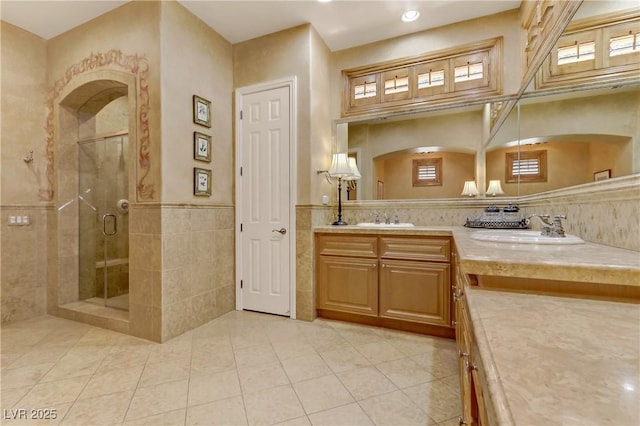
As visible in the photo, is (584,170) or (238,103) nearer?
(584,170)

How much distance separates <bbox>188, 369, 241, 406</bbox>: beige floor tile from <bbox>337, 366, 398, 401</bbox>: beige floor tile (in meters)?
0.68

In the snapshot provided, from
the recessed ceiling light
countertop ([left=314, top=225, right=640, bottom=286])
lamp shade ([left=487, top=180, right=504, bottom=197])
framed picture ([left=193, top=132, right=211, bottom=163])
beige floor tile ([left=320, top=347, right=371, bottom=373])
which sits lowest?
beige floor tile ([left=320, top=347, right=371, bottom=373])

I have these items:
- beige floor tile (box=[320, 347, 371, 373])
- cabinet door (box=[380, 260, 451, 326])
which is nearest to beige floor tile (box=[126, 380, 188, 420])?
beige floor tile (box=[320, 347, 371, 373])

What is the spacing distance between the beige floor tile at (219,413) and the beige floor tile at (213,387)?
0.05m

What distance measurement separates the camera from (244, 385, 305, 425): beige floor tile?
1491mm

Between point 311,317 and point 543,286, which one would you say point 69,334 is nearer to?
point 311,317

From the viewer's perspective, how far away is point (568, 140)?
1541 mm

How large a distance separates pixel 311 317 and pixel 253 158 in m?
1.76

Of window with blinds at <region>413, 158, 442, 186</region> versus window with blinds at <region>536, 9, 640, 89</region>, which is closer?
window with blinds at <region>536, 9, 640, 89</region>

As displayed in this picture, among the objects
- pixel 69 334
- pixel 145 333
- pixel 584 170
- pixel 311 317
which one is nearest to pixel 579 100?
pixel 584 170

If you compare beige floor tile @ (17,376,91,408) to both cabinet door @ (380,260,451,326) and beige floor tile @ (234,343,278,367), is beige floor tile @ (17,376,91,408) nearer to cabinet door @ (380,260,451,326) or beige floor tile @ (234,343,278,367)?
beige floor tile @ (234,343,278,367)

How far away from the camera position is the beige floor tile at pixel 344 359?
199 centimetres

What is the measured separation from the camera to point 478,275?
896 millimetres

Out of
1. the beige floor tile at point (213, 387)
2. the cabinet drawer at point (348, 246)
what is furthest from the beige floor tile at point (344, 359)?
the cabinet drawer at point (348, 246)
